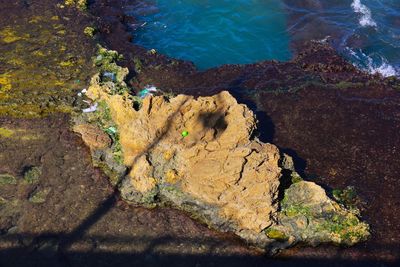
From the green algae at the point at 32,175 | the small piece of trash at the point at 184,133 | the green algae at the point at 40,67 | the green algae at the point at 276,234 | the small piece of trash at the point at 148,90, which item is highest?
the small piece of trash at the point at 184,133

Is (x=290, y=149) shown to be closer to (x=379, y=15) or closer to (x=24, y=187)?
(x=24, y=187)

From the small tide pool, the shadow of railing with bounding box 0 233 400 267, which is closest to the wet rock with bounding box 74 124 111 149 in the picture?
the shadow of railing with bounding box 0 233 400 267

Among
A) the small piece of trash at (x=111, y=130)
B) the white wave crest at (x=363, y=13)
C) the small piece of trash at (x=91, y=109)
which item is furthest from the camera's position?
the white wave crest at (x=363, y=13)

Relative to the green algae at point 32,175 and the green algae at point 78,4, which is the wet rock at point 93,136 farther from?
the green algae at point 78,4

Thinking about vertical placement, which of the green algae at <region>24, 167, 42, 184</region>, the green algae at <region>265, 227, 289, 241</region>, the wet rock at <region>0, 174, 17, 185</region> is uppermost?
the green algae at <region>265, 227, 289, 241</region>

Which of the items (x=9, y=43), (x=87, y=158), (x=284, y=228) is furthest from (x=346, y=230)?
(x=9, y=43)

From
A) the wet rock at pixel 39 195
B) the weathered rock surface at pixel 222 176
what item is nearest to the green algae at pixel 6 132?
the wet rock at pixel 39 195

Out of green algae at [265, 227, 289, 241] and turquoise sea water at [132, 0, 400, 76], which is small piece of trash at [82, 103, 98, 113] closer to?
turquoise sea water at [132, 0, 400, 76]

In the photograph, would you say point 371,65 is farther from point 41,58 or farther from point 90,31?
point 41,58
